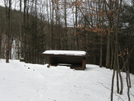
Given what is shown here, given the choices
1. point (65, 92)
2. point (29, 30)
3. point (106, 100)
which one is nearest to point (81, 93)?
point (65, 92)

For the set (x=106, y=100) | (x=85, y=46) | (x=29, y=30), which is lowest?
(x=106, y=100)

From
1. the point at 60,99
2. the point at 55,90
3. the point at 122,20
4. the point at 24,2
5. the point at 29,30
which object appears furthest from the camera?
the point at 29,30

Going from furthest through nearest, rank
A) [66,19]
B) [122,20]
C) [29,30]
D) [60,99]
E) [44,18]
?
[44,18] → [66,19] → [29,30] → [122,20] → [60,99]

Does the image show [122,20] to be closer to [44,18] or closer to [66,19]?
[66,19]

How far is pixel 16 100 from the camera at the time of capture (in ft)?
10.1

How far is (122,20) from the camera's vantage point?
11305 millimetres

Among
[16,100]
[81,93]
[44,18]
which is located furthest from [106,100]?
[44,18]

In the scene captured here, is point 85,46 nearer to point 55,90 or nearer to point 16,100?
point 55,90

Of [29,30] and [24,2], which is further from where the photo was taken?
[29,30]

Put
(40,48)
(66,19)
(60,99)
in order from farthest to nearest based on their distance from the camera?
1. (66,19)
2. (40,48)
3. (60,99)

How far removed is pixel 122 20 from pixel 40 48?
38.0 ft

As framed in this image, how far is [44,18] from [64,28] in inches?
168

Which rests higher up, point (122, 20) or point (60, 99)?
point (122, 20)

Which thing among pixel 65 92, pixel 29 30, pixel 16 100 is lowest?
pixel 65 92
